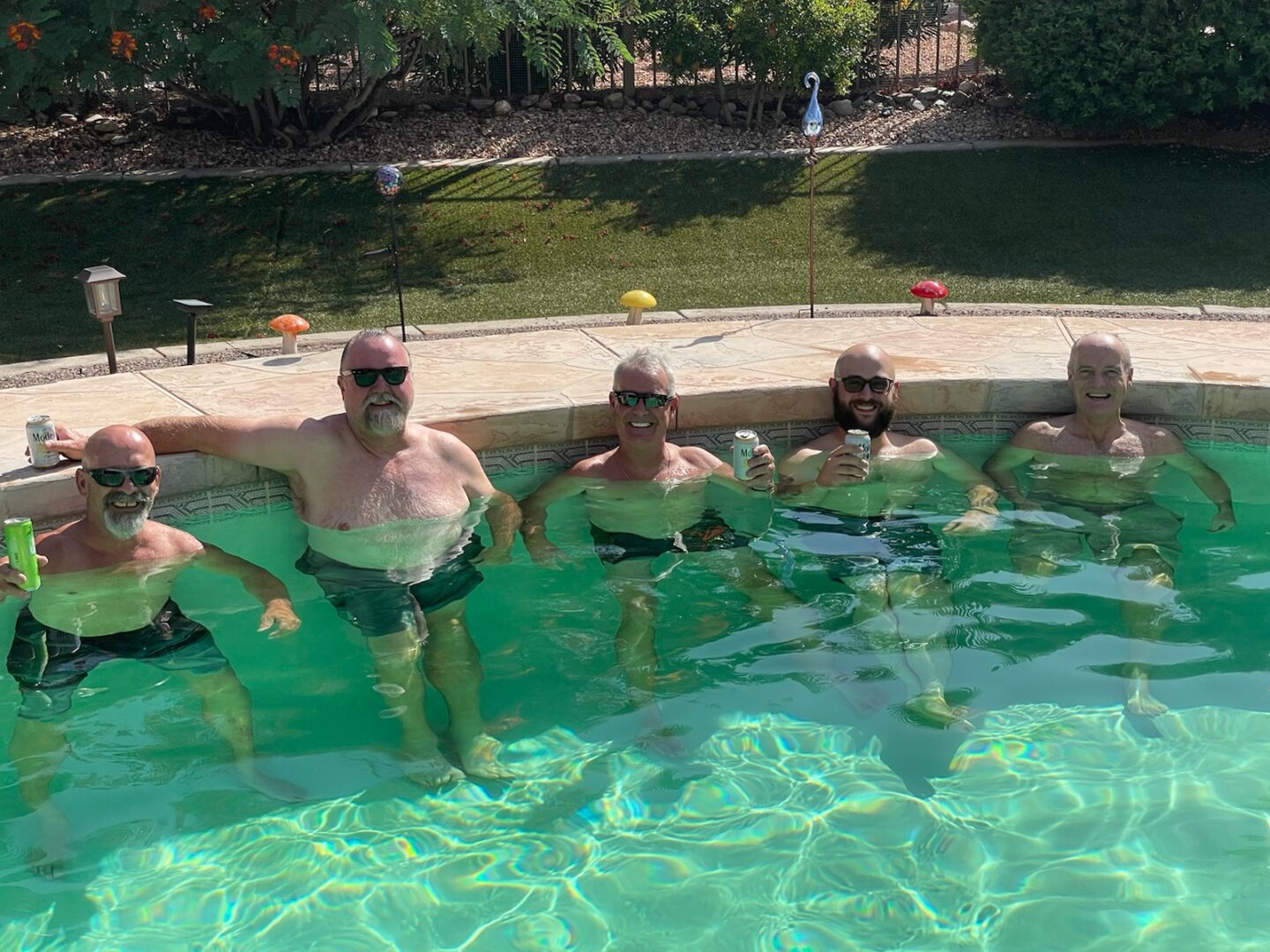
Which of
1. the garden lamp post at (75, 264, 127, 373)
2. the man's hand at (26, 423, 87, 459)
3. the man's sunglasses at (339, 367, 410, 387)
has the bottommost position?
the man's hand at (26, 423, 87, 459)

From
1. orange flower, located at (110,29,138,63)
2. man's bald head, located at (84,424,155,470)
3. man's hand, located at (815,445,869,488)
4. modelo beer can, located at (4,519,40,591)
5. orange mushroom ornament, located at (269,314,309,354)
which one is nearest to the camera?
modelo beer can, located at (4,519,40,591)

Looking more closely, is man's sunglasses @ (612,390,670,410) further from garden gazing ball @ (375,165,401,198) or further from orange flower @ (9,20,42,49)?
orange flower @ (9,20,42,49)

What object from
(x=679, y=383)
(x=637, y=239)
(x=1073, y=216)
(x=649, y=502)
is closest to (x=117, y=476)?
(x=649, y=502)

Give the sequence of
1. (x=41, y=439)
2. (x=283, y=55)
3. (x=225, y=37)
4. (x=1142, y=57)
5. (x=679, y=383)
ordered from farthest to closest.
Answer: (x=1142, y=57)
(x=225, y=37)
(x=283, y=55)
(x=679, y=383)
(x=41, y=439)

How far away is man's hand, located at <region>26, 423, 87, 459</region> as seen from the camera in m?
5.39

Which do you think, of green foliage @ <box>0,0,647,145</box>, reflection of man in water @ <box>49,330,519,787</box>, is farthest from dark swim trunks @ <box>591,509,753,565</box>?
green foliage @ <box>0,0,647,145</box>

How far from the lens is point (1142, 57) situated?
13875 millimetres

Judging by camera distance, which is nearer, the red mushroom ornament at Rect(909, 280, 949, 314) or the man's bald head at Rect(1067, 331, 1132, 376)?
the man's bald head at Rect(1067, 331, 1132, 376)

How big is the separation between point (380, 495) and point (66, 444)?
1238 millimetres

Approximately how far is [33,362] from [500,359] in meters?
3.46

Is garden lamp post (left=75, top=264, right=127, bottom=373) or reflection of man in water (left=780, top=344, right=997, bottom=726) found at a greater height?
garden lamp post (left=75, top=264, right=127, bottom=373)

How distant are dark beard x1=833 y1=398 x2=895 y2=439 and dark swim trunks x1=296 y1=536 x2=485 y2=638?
184 centimetres

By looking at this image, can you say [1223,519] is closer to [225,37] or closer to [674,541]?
[674,541]

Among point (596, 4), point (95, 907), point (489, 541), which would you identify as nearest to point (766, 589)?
point (489, 541)
